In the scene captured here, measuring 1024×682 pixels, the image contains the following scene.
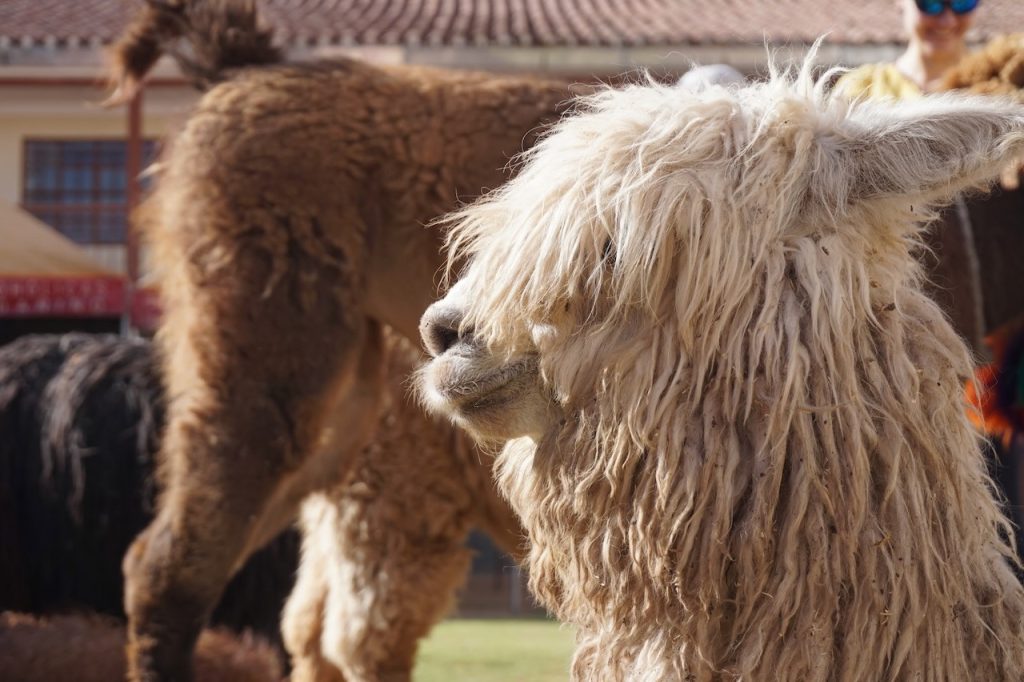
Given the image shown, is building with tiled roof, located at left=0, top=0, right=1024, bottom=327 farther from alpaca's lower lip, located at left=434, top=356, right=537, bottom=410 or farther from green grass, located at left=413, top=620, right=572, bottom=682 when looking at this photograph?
alpaca's lower lip, located at left=434, top=356, right=537, bottom=410

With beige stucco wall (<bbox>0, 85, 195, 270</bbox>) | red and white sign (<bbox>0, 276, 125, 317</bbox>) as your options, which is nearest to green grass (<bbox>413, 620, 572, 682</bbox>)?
red and white sign (<bbox>0, 276, 125, 317</bbox>)

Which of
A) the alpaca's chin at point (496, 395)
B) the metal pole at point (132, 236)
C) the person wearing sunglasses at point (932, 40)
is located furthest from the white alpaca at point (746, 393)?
the metal pole at point (132, 236)

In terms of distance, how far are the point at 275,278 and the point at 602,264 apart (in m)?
2.06

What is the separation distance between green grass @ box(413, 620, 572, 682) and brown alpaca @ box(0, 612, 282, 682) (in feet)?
2.46

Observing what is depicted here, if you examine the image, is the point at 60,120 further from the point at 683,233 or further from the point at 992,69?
the point at 683,233

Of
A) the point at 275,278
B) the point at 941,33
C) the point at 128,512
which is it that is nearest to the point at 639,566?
the point at 275,278

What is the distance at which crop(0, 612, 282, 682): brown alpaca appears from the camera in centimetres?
467

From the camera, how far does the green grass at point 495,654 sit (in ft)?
19.9

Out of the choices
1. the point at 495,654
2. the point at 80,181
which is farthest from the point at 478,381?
the point at 80,181

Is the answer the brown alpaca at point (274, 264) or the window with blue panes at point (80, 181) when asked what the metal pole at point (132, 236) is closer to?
the window with blue panes at point (80, 181)

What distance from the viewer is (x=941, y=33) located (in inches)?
165

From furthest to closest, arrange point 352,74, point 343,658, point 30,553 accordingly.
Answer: point 30,553 < point 343,658 < point 352,74

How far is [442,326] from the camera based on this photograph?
6.39 feet

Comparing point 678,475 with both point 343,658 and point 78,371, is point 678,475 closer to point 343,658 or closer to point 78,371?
point 343,658
